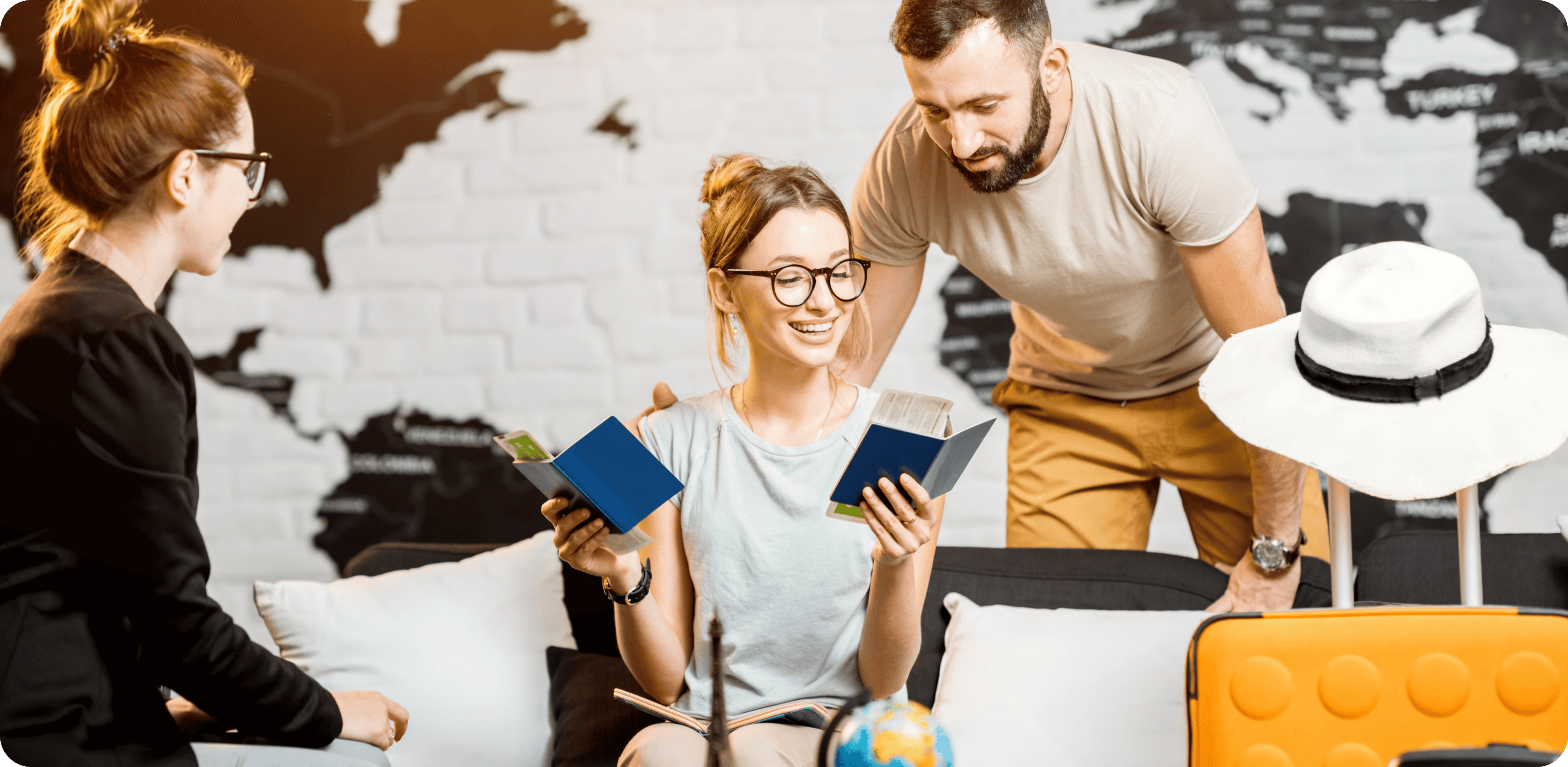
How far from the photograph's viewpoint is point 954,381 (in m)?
2.95

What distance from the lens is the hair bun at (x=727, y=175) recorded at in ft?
5.98

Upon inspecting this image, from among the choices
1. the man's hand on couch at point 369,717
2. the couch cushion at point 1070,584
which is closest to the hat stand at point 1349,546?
the couch cushion at point 1070,584

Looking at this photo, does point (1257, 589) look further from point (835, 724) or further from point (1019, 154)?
point (835, 724)

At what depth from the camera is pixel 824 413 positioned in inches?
73.6

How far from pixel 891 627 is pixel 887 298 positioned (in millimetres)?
825

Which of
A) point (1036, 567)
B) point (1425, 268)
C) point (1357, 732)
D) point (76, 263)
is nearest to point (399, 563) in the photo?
point (76, 263)

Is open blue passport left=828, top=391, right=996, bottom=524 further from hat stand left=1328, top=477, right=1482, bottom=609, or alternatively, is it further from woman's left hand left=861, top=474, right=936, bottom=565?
hat stand left=1328, top=477, right=1482, bottom=609

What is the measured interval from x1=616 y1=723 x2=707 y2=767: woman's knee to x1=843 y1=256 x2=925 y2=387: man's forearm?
851mm

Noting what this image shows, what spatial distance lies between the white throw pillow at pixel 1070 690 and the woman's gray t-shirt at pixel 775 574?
0.33m

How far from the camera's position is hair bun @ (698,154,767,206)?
1823mm

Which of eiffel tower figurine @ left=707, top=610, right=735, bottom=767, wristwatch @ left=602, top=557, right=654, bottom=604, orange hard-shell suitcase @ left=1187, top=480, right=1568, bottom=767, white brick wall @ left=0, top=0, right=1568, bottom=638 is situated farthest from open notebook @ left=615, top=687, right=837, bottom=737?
white brick wall @ left=0, top=0, right=1568, bottom=638

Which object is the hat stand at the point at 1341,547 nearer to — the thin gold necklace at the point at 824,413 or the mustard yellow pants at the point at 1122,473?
the mustard yellow pants at the point at 1122,473

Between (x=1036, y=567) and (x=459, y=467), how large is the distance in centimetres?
163

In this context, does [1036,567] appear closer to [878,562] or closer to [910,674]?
[910,674]
